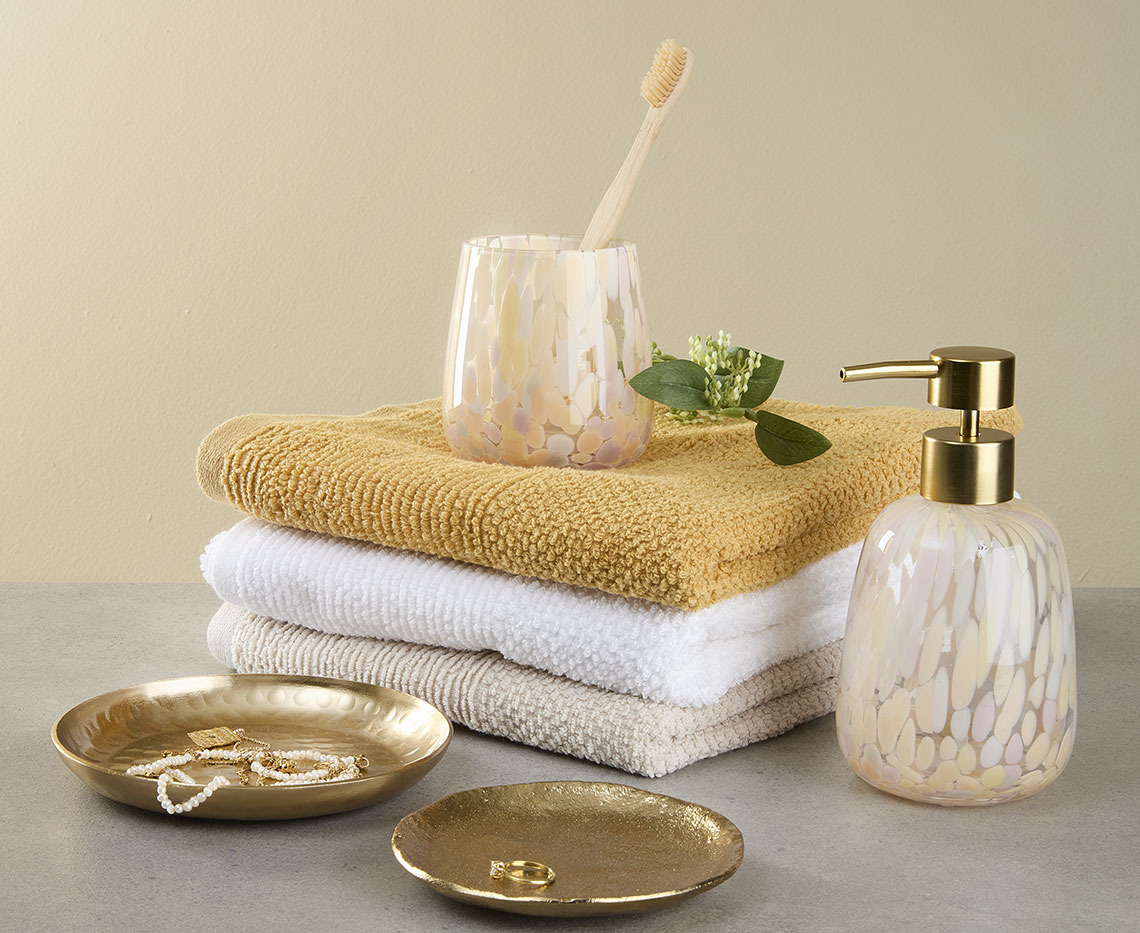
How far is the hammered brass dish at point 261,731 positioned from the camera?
1.61ft

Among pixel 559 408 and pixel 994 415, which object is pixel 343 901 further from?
pixel 994 415

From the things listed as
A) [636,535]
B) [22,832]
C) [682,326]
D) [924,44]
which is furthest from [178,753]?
[924,44]

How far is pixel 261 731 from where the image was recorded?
57cm

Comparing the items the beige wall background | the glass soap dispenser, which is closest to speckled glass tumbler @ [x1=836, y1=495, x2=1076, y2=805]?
the glass soap dispenser

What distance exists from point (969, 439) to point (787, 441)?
12cm

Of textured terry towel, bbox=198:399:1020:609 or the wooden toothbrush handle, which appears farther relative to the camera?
the wooden toothbrush handle

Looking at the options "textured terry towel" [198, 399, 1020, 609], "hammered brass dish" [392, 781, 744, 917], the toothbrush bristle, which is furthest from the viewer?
the toothbrush bristle

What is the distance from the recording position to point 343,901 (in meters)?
0.45

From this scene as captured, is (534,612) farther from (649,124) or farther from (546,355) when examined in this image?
(649,124)

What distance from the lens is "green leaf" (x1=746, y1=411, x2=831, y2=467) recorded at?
0.62 m

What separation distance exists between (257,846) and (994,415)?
0.43 meters

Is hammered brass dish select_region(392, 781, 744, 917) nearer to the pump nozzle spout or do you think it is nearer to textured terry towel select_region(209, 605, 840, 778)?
textured terry towel select_region(209, 605, 840, 778)

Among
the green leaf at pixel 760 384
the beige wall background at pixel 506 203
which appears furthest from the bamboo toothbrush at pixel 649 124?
the beige wall background at pixel 506 203

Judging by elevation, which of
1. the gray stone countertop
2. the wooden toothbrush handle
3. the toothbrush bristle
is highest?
the toothbrush bristle
